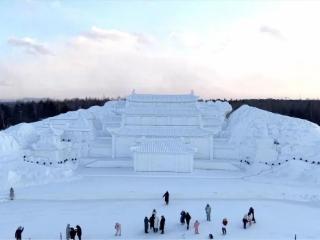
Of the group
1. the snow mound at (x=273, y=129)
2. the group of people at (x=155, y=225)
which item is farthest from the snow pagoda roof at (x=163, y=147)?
the group of people at (x=155, y=225)

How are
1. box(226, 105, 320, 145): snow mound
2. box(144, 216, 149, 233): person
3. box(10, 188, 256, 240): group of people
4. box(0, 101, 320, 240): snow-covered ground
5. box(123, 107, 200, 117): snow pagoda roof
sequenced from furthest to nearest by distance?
box(123, 107, 200, 117): snow pagoda roof
box(226, 105, 320, 145): snow mound
box(0, 101, 320, 240): snow-covered ground
box(144, 216, 149, 233): person
box(10, 188, 256, 240): group of people

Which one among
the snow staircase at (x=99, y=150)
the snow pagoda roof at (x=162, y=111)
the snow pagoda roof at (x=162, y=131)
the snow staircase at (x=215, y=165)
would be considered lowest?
the snow staircase at (x=215, y=165)

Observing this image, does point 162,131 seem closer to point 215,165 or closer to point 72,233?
point 215,165

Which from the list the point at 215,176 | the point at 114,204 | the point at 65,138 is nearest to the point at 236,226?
the point at 114,204

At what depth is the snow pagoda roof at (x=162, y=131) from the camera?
3794 cm

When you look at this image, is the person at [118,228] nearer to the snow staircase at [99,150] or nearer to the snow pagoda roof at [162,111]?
the snow staircase at [99,150]

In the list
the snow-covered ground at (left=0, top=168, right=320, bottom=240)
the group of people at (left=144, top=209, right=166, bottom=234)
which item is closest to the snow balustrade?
the snow-covered ground at (left=0, top=168, right=320, bottom=240)

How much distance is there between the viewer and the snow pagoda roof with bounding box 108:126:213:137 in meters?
37.9

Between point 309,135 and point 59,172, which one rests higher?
point 309,135

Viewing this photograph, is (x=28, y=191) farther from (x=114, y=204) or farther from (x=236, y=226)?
(x=236, y=226)

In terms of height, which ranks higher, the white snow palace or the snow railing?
the white snow palace

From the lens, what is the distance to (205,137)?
38.0m

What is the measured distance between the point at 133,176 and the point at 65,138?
10.9 m

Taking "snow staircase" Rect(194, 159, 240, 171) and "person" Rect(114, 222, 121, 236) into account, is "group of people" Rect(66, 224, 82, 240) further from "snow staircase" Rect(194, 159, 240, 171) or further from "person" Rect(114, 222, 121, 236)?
"snow staircase" Rect(194, 159, 240, 171)
